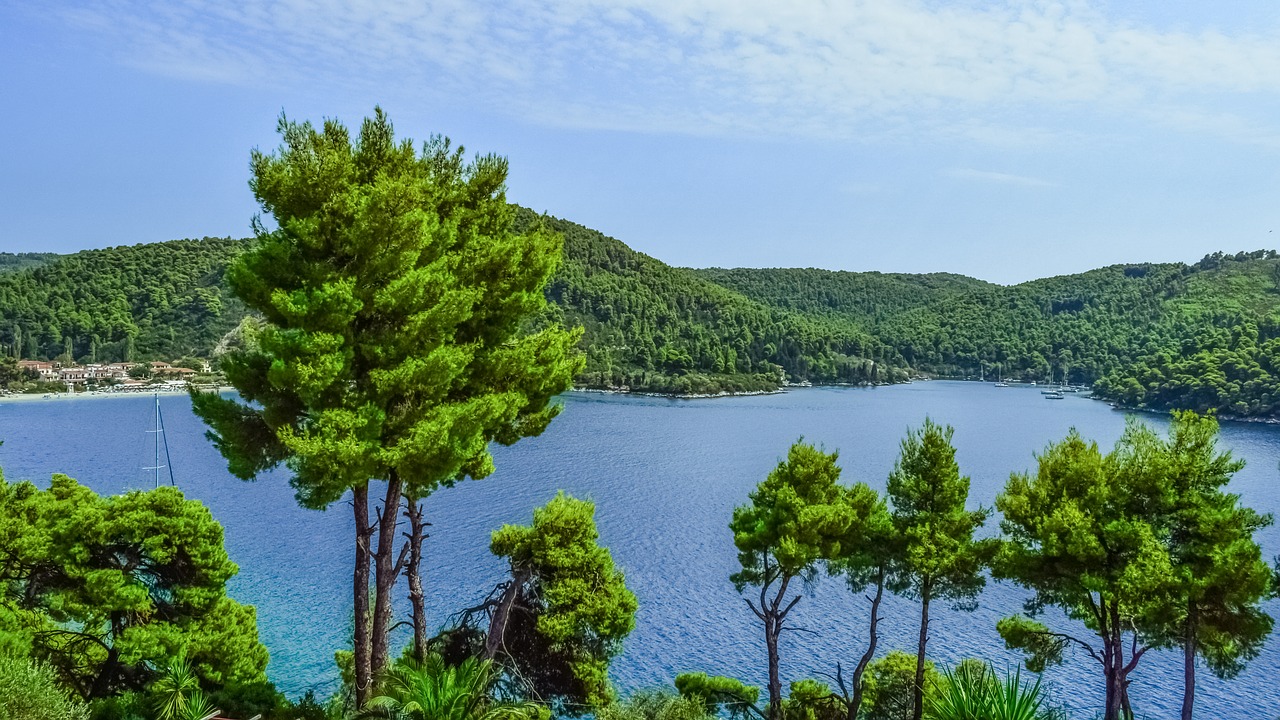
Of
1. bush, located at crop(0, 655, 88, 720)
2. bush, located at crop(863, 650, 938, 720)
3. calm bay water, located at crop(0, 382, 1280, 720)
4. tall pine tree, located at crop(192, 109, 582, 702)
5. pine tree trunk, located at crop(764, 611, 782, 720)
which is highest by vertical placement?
tall pine tree, located at crop(192, 109, 582, 702)

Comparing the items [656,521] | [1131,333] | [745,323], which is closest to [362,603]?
[656,521]

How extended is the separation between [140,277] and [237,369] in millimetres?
156572

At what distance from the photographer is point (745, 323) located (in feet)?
495

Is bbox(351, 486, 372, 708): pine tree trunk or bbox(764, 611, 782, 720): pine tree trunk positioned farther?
bbox(764, 611, 782, 720): pine tree trunk

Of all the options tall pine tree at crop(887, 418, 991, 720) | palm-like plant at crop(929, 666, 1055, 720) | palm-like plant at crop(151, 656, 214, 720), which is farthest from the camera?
tall pine tree at crop(887, 418, 991, 720)

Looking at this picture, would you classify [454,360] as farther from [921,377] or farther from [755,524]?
[921,377]

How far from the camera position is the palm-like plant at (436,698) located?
6.78m

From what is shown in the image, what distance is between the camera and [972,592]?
519 inches

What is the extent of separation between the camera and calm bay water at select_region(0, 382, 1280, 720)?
21562mm

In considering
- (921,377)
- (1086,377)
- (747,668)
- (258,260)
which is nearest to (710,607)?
(747,668)

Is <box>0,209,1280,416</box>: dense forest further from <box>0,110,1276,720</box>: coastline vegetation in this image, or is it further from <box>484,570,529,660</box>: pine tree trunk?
<box>484,570,529,660</box>: pine tree trunk

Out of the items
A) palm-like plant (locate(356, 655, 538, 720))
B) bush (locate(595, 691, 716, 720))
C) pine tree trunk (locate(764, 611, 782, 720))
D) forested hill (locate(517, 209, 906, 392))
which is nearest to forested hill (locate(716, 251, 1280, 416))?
forested hill (locate(517, 209, 906, 392))

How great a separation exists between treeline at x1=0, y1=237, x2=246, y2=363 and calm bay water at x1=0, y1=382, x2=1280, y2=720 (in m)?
40.8

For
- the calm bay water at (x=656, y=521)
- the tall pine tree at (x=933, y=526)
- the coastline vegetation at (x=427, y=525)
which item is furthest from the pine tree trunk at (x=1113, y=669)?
the calm bay water at (x=656, y=521)
